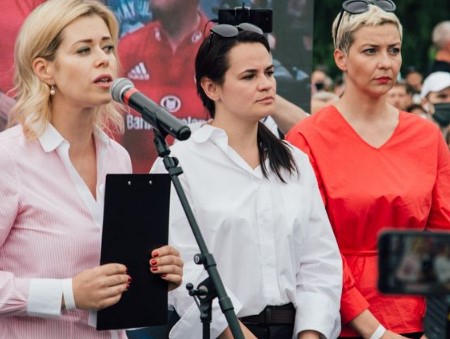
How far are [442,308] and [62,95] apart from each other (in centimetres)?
208

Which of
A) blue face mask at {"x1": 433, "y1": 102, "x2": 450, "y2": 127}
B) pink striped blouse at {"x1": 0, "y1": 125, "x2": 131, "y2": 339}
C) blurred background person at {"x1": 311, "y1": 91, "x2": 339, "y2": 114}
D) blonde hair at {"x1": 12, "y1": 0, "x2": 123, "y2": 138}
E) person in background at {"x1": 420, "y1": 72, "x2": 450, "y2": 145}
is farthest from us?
blurred background person at {"x1": 311, "y1": 91, "x2": 339, "y2": 114}

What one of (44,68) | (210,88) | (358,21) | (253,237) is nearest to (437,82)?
(358,21)

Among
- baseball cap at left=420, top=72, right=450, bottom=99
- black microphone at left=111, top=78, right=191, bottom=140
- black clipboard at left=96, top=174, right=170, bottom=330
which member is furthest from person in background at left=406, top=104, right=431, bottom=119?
black microphone at left=111, top=78, right=191, bottom=140

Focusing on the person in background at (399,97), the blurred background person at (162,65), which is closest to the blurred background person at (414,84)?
the person in background at (399,97)

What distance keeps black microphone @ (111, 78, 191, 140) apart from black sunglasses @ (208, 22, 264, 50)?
0.88 meters

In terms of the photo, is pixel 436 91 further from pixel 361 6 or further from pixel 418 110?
pixel 361 6

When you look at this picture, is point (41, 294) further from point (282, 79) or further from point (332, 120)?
point (282, 79)

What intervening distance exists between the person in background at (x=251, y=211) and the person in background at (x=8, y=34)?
92 centimetres

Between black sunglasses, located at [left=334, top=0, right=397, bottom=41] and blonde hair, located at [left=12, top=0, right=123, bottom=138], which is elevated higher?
black sunglasses, located at [left=334, top=0, right=397, bottom=41]

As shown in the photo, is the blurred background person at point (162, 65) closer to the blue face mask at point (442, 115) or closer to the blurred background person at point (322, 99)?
the blue face mask at point (442, 115)

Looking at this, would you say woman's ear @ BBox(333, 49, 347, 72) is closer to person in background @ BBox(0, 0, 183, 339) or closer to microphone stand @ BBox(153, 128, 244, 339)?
person in background @ BBox(0, 0, 183, 339)

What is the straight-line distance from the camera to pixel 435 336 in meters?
2.59

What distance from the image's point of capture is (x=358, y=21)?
512 centimetres

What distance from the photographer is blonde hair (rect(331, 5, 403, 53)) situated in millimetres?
5113
